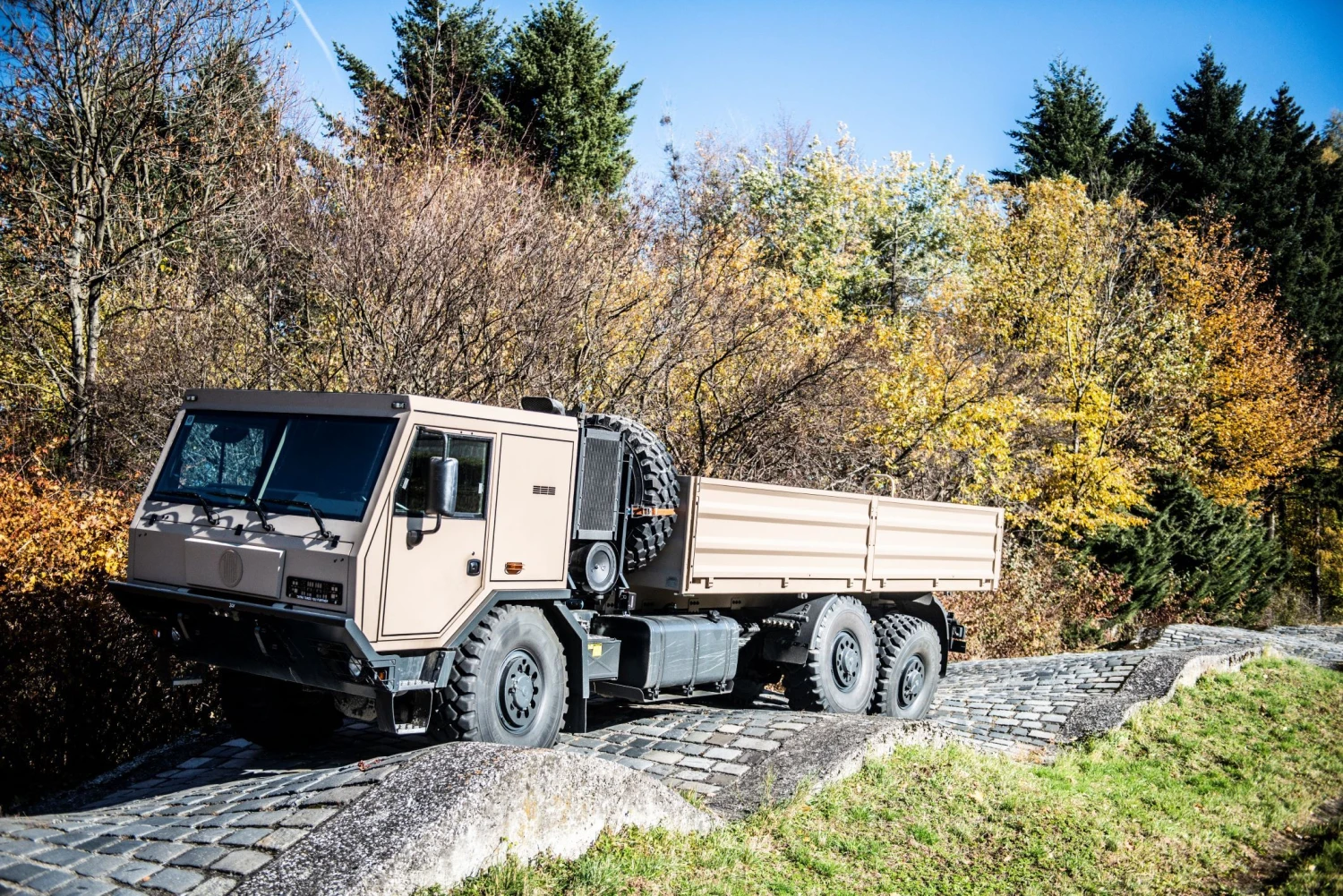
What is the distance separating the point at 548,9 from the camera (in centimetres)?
2883

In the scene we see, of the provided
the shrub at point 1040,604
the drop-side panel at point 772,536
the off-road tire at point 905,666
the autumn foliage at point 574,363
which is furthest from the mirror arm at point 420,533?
the shrub at point 1040,604

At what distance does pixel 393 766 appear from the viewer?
17.1ft

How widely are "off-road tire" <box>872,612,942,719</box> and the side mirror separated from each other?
208 inches

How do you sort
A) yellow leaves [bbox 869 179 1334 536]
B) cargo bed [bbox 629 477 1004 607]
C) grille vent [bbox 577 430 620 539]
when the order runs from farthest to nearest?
yellow leaves [bbox 869 179 1334 536] < cargo bed [bbox 629 477 1004 607] < grille vent [bbox 577 430 620 539]

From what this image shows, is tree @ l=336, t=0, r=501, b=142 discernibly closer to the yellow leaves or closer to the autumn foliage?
the autumn foliage

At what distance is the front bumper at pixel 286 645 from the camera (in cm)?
593

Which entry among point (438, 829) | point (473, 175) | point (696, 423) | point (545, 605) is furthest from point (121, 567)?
point (473, 175)

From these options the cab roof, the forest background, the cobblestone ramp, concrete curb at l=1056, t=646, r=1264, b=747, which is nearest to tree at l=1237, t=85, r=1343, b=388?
the forest background

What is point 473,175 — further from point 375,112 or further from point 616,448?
point 616,448

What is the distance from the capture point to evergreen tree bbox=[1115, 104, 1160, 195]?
1532 inches

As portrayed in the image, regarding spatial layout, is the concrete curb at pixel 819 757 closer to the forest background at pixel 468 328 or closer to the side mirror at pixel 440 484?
the side mirror at pixel 440 484

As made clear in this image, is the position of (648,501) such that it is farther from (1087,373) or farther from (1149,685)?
(1087,373)

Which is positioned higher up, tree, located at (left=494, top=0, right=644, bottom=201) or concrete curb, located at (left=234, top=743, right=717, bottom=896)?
tree, located at (left=494, top=0, right=644, bottom=201)

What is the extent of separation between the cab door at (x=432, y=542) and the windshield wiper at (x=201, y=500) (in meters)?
1.25
